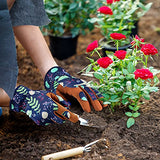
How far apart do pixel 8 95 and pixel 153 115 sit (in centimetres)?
87

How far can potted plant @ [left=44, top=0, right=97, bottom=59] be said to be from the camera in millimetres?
2555

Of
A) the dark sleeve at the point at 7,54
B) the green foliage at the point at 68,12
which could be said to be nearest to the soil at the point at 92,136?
the dark sleeve at the point at 7,54

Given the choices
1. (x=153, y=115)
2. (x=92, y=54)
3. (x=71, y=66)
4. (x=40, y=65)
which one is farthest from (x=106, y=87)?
(x=71, y=66)

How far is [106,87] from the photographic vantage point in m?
1.65

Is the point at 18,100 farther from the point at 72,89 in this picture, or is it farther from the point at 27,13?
the point at 27,13

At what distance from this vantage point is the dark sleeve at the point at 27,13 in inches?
72.2

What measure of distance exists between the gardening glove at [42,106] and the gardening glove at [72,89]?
0.09m

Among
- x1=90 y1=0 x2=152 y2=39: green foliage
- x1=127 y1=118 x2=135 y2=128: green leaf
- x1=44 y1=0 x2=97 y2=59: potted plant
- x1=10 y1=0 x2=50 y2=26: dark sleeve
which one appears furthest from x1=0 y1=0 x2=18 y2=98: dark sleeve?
x1=44 y1=0 x2=97 y2=59: potted plant

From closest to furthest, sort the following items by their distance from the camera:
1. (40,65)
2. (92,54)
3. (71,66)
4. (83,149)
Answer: (83,149) < (92,54) < (40,65) < (71,66)

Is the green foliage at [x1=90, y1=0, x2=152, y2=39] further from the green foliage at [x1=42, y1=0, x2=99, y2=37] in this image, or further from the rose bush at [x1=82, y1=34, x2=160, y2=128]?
the rose bush at [x1=82, y1=34, x2=160, y2=128]

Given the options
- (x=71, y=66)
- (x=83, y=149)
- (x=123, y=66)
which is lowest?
(x=71, y=66)

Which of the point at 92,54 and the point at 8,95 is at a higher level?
the point at 92,54

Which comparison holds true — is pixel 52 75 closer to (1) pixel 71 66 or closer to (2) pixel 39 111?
(2) pixel 39 111

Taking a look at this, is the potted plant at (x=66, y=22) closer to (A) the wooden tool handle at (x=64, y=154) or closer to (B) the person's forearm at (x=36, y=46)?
(B) the person's forearm at (x=36, y=46)
